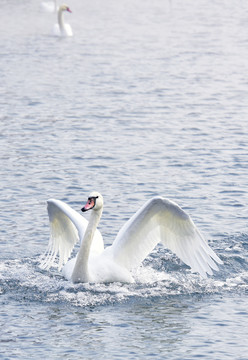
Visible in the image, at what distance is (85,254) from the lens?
51.5 feet

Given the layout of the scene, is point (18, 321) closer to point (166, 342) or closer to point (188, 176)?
point (166, 342)

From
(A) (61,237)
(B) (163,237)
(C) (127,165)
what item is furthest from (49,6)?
(B) (163,237)

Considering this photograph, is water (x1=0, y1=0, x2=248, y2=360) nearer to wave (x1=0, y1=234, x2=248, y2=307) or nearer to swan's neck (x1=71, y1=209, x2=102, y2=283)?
wave (x1=0, y1=234, x2=248, y2=307)

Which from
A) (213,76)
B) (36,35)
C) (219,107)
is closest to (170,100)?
(219,107)

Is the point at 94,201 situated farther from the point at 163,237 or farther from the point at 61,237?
the point at 61,237

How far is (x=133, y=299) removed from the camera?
15.3 meters

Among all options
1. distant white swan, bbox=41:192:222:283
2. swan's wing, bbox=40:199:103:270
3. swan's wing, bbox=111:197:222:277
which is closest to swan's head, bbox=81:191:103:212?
distant white swan, bbox=41:192:222:283

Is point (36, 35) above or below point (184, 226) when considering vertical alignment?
above

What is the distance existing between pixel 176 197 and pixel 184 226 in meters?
4.94

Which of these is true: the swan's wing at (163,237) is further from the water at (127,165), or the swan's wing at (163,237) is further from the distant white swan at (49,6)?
the distant white swan at (49,6)

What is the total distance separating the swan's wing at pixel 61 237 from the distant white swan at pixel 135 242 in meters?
0.10

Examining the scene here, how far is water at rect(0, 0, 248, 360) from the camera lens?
14234mm

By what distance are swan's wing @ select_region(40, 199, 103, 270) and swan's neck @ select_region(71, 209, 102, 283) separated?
0.66 m

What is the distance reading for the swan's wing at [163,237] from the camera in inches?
602
